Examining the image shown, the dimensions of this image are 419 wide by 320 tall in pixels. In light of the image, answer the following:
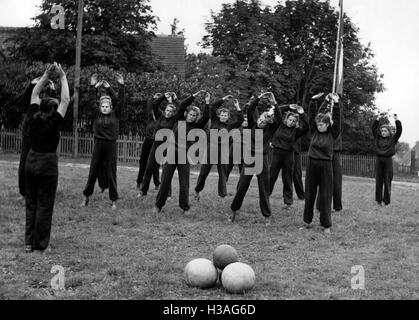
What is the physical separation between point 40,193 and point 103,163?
11.6 ft

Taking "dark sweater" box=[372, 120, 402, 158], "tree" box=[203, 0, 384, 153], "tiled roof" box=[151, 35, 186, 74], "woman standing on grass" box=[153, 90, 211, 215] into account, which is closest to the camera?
"woman standing on grass" box=[153, 90, 211, 215]

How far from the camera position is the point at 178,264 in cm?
795

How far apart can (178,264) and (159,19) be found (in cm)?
2810

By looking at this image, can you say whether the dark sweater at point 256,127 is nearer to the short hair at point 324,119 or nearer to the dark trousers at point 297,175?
the short hair at point 324,119

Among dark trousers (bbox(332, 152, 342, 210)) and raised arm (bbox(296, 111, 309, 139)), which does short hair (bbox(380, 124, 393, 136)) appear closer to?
dark trousers (bbox(332, 152, 342, 210))

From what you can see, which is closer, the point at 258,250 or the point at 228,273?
the point at 228,273

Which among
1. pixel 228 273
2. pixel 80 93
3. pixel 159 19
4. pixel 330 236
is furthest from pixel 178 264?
pixel 159 19

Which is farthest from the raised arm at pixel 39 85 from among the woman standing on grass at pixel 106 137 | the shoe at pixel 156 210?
the shoe at pixel 156 210

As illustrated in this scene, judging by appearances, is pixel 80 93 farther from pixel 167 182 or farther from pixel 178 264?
pixel 178 264

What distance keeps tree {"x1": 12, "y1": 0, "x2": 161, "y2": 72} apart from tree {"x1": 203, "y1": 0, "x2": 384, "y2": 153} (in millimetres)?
4516

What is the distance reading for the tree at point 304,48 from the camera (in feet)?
112

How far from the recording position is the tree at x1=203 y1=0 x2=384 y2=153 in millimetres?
34031

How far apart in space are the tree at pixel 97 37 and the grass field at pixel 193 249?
17.8m

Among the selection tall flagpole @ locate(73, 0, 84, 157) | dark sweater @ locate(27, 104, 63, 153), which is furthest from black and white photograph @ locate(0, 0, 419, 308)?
tall flagpole @ locate(73, 0, 84, 157)
